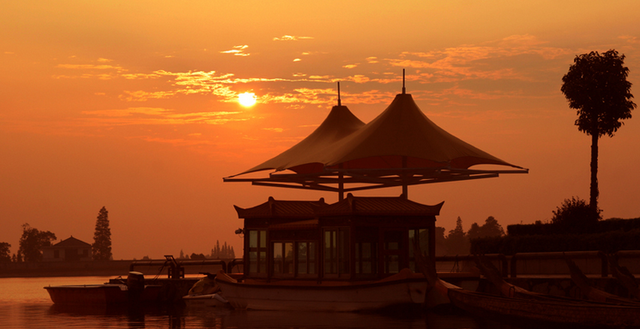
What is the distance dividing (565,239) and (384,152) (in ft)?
28.7

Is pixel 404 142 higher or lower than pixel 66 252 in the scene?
higher

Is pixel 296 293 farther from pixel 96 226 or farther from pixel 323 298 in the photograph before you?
pixel 96 226

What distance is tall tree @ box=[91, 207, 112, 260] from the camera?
14962 centimetres

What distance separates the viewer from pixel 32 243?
152 m

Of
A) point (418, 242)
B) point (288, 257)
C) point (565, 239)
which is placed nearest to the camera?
point (418, 242)

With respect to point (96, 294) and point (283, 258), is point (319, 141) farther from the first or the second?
point (96, 294)

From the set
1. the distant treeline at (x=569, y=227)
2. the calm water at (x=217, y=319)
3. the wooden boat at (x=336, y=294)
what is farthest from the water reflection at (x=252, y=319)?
the distant treeline at (x=569, y=227)

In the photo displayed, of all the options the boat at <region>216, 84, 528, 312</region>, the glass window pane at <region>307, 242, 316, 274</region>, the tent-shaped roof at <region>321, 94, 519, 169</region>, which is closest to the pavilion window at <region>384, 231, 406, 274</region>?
the boat at <region>216, 84, 528, 312</region>

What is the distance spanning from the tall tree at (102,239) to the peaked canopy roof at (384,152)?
114 meters

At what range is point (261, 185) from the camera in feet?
135

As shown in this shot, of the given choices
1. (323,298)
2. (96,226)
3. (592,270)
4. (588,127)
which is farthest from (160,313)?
(96,226)

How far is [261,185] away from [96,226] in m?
117

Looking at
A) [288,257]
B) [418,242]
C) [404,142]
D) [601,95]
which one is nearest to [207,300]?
[288,257]

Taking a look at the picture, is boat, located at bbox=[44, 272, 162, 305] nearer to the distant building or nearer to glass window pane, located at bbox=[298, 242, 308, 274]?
glass window pane, located at bbox=[298, 242, 308, 274]
